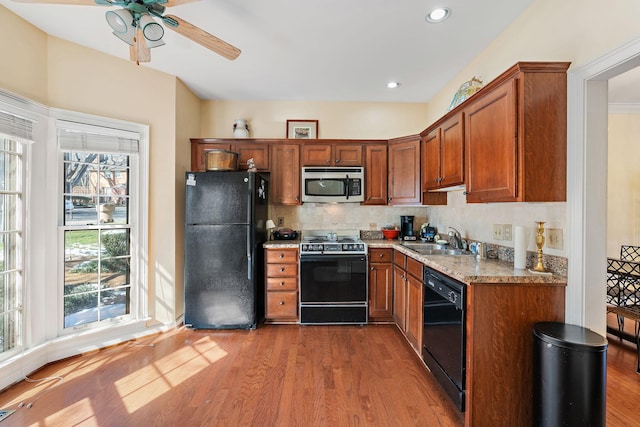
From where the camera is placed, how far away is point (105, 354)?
2.52 metres

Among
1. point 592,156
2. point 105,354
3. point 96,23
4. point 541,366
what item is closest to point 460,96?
point 592,156

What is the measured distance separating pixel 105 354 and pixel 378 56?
12.4 ft

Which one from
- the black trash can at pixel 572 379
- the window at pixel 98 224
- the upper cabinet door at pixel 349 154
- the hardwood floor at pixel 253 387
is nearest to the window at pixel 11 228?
the window at pixel 98 224

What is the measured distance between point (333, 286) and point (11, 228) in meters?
2.83

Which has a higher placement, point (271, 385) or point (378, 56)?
point (378, 56)

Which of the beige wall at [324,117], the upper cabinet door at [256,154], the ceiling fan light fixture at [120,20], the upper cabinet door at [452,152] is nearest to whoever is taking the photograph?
the ceiling fan light fixture at [120,20]

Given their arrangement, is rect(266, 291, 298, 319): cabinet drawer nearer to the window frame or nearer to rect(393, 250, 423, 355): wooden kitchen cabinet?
rect(393, 250, 423, 355): wooden kitchen cabinet

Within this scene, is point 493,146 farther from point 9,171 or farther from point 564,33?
point 9,171

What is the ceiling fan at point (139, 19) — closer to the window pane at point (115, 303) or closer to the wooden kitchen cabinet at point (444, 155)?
the wooden kitchen cabinet at point (444, 155)

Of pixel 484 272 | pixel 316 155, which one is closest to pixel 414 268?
pixel 484 272

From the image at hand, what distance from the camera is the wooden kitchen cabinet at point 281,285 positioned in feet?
10.3

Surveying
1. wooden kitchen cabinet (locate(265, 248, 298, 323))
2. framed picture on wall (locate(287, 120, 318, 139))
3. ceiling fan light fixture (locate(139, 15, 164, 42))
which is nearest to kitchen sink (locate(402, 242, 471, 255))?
wooden kitchen cabinet (locate(265, 248, 298, 323))

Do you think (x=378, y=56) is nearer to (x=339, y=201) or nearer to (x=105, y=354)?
(x=339, y=201)

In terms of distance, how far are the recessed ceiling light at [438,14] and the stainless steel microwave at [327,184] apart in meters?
1.70
